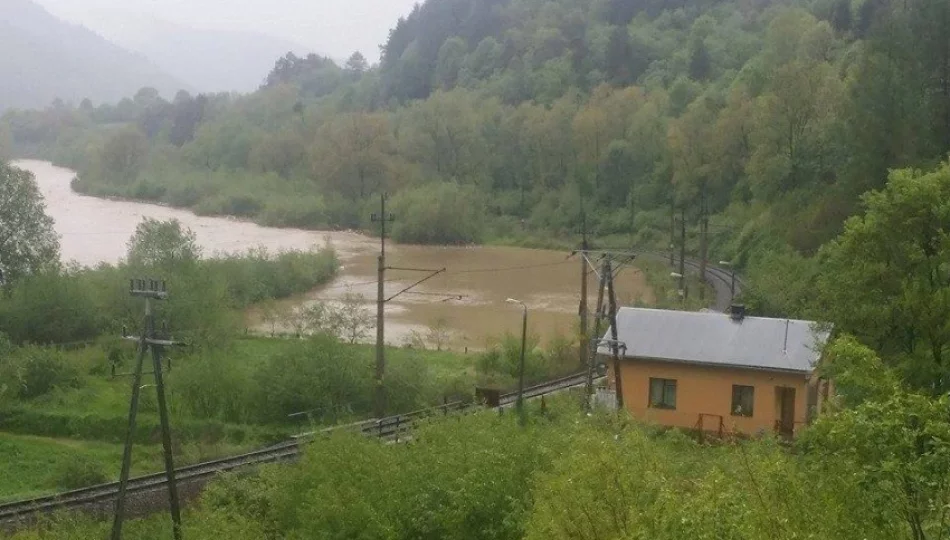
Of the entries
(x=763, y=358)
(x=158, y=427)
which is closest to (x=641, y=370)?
(x=763, y=358)

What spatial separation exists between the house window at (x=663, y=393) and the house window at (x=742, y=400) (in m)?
1.41

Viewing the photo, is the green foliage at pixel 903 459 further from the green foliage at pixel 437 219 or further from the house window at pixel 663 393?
the green foliage at pixel 437 219

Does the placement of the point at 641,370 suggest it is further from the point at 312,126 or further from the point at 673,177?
the point at 312,126

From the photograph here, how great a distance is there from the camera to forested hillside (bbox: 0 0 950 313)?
39.7m

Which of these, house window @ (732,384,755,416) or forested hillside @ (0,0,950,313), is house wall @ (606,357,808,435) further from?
forested hillside @ (0,0,950,313)

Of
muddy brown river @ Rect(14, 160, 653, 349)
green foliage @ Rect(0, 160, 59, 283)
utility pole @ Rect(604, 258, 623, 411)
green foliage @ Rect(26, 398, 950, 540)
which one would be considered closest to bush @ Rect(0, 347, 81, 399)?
green foliage @ Rect(0, 160, 59, 283)

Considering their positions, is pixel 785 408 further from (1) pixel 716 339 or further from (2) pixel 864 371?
(2) pixel 864 371

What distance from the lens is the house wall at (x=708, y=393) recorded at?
23.2m

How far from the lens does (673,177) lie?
65.0 metres

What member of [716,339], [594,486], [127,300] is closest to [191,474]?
[716,339]

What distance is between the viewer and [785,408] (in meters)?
23.4

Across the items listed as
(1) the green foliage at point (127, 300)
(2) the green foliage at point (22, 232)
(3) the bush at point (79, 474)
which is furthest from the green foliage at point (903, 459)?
(2) the green foliage at point (22, 232)

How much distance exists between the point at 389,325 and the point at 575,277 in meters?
14.6

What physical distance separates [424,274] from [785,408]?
108ft
